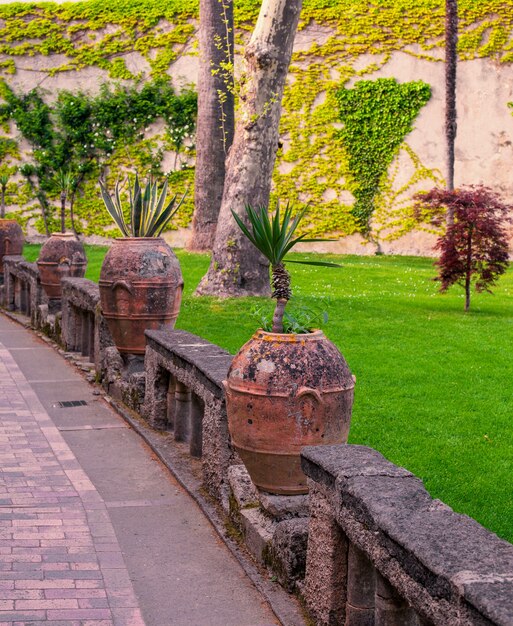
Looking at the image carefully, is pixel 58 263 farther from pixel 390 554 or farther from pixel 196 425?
pixel 390 554

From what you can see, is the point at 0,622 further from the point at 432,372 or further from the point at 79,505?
the point at 432,372

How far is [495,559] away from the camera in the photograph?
2.99m

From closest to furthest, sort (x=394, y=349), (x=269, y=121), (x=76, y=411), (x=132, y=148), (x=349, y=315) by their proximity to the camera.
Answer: (x=76, y=411) < (x=394, y=349) < (x=349, y=315) < (x=269, y=121) < (x=132, y=148)

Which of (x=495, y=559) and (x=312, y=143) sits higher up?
(x=312, y=143)

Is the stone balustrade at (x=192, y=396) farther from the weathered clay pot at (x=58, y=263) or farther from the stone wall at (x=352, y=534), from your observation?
the weathered clay pot at (x=58, y=263)

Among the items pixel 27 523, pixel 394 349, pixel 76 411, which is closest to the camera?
pixel 27 523

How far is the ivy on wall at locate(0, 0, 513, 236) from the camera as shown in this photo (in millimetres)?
22703

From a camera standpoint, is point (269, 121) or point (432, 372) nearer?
point (432, 372)

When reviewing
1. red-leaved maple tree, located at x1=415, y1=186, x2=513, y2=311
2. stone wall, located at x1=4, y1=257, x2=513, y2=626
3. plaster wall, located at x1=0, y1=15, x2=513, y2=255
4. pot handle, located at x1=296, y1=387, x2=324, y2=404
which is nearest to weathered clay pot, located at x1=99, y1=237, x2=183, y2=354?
stone wall, located at x1=4, y1=257, x2=513, y2=626

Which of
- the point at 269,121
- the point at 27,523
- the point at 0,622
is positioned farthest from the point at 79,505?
the point at 269,121

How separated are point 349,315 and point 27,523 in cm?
823

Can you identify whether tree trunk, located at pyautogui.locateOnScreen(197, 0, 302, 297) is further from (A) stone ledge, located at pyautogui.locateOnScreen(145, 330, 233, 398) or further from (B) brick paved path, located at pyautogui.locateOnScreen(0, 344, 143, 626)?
(B) brick paved path, located at pyautogui.locateOnScreen(0, 344, 143, 626)

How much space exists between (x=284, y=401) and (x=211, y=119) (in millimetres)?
15110

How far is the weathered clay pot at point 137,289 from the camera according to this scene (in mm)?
8516
